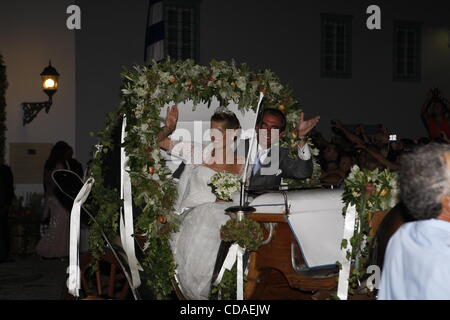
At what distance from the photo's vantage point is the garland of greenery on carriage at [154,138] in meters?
5.70

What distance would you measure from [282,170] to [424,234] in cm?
353

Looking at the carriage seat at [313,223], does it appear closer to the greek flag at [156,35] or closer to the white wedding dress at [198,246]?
the white wedding dress at [198,246]

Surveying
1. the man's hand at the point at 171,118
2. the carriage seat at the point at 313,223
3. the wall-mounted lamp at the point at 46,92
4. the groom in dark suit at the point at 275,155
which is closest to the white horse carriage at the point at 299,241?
the carriage seat at the point at 313,223

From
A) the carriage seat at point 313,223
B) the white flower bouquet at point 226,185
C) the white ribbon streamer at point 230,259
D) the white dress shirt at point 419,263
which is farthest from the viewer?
the white flower bouquet at point 226,185

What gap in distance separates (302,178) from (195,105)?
3.91 ft

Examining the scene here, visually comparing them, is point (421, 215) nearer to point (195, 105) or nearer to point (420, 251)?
point (420, 251)

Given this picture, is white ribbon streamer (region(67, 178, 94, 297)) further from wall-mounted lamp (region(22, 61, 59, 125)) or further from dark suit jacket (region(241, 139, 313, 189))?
wall-mounted lamp (region(22, 61, 59, 125))

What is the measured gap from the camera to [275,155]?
20.4ft

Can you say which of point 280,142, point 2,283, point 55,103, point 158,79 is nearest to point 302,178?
point 280,142

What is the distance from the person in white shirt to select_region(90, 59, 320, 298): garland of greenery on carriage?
9.86ft

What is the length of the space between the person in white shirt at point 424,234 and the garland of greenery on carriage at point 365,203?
187 centimetres

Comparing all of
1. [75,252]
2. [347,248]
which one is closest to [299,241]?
[347,248]

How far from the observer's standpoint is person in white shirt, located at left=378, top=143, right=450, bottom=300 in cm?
264

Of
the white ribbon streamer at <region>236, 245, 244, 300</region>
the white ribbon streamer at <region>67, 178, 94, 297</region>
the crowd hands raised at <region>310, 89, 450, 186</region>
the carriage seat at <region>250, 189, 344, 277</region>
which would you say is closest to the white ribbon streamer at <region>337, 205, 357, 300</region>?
the carriage seat at <region>250, 189, 344, 277</region>
